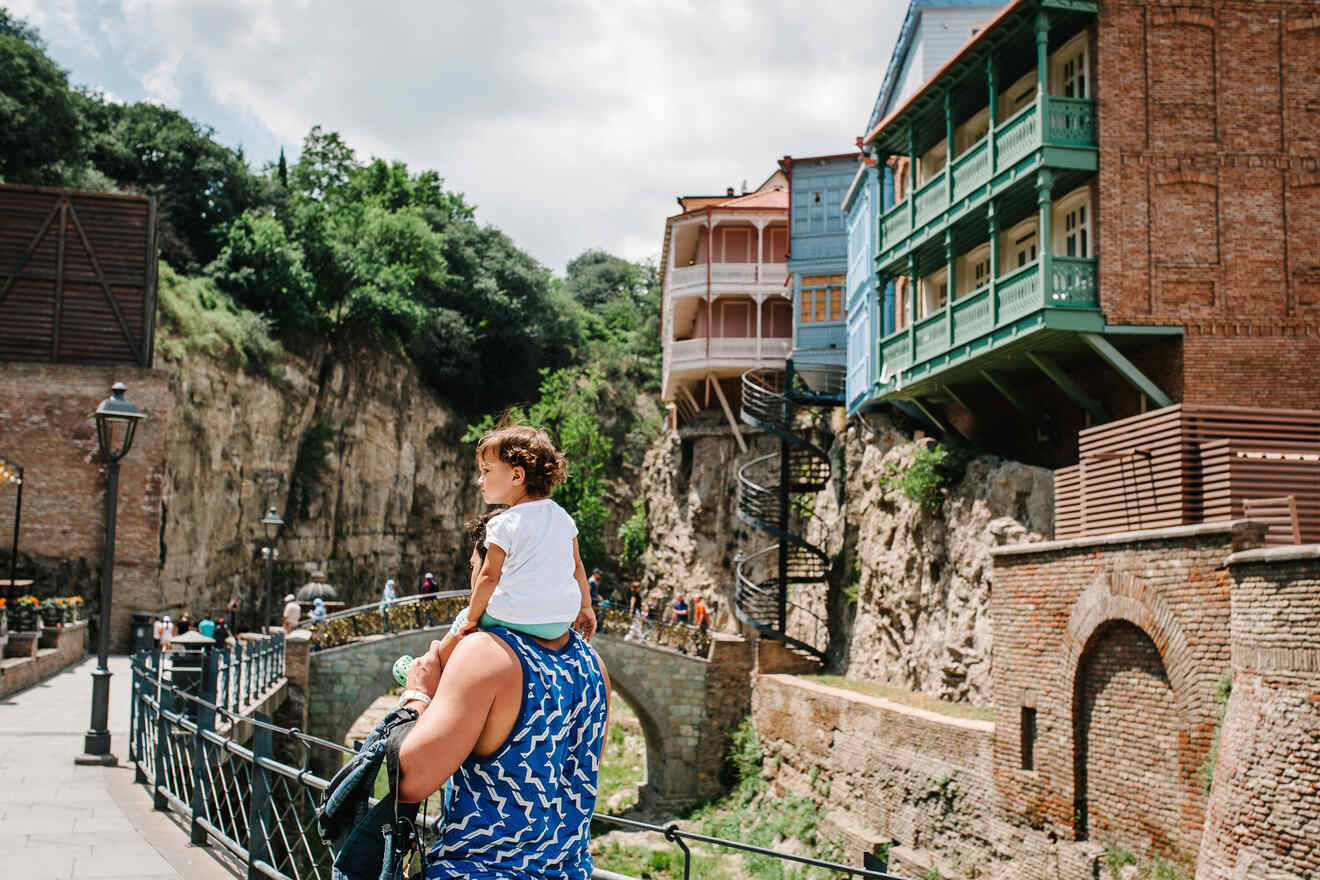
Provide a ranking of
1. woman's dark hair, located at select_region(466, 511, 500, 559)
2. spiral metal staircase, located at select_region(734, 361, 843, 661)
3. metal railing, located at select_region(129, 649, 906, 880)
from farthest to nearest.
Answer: spiral metal staircase, located at select_region(734, 361, 843, 661)
metal railing, located at select_region(129, 649, 906, 880)
woman's dark hair, located at select_region(466, 511, 500, 559)

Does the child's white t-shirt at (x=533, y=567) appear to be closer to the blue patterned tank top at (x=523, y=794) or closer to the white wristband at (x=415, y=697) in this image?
the blue patterned tank top at (x=523, y=794)

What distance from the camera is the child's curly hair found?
9.74 ft

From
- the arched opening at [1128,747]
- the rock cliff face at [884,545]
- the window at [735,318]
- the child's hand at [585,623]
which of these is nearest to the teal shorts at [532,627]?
the child's hand at [585,623]

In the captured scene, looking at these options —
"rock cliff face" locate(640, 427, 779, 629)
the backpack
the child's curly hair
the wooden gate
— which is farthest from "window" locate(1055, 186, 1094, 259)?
the wooden gate

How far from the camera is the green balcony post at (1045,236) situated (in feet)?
54.1

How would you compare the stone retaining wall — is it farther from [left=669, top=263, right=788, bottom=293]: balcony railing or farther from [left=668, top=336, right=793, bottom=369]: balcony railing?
[left=669, top=263, right=788, bottom=293]: balcony railing

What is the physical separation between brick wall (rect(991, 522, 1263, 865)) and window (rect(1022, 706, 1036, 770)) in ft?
0.30

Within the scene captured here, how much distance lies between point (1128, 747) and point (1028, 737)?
2.25 meters

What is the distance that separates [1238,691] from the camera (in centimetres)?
1112

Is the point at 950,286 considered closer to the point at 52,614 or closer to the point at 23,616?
the point at 23,616

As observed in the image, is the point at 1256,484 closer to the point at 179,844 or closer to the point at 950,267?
the point at 950,267

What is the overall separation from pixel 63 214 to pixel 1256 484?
90.8ft

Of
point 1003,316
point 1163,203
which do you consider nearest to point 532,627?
point 1003,316

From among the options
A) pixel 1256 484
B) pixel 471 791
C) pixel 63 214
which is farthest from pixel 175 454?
pixel 471 791
